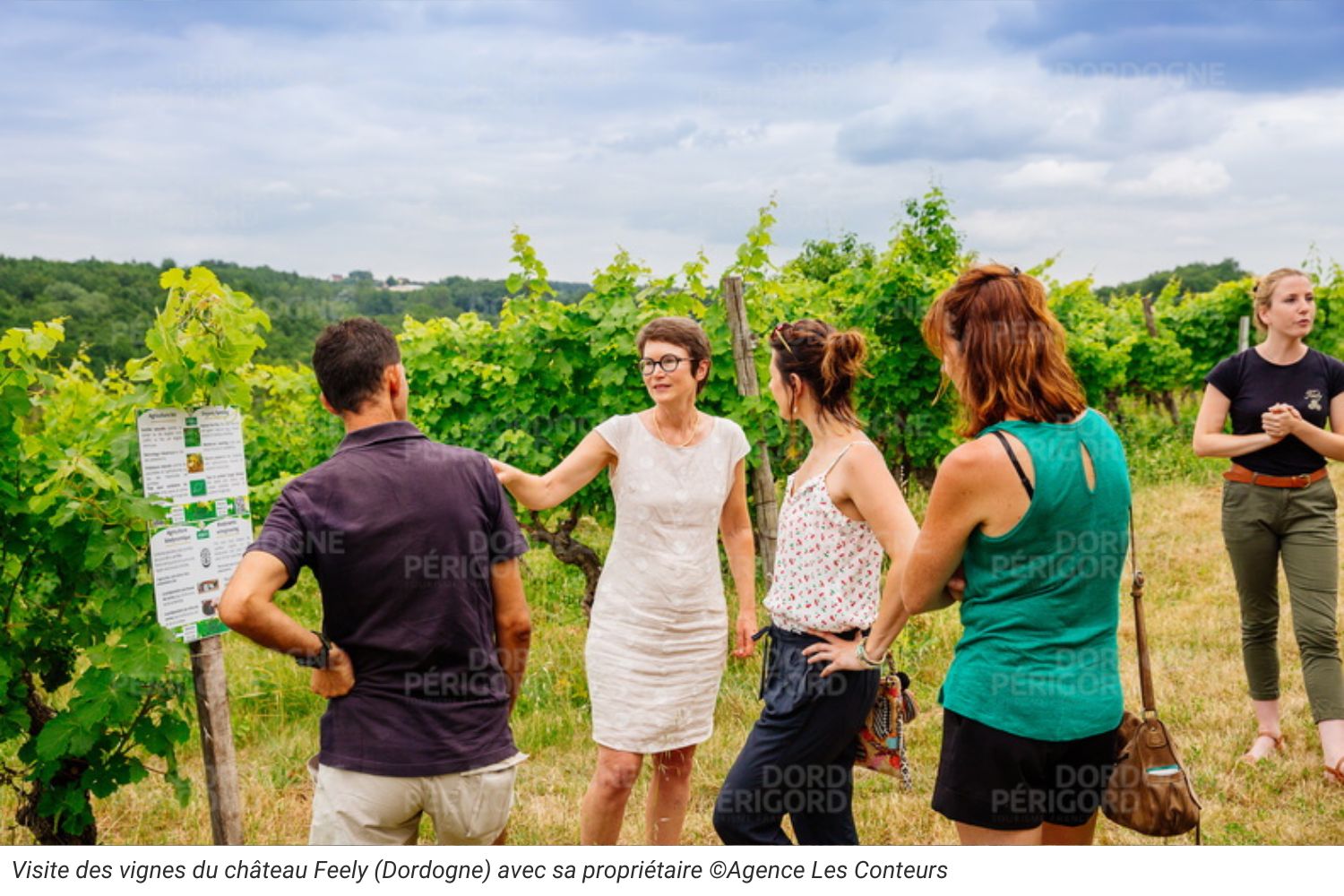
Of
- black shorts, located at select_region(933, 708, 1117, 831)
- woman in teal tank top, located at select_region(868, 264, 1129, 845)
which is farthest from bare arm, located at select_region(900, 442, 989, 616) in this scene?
black shorts, located at select_region(933, 708, 1117, 831)

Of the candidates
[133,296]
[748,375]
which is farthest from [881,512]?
[133,296]

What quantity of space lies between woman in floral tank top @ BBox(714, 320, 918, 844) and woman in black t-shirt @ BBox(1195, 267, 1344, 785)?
2.10m

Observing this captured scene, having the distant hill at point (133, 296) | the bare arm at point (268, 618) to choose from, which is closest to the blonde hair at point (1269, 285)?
the bare arm at point (268, 618)

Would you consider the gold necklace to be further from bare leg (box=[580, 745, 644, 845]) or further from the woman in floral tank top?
bare leg (box=[580, 745, 644, 845])

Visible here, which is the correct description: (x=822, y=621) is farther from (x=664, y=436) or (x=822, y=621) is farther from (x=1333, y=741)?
(x=1333, y=741)

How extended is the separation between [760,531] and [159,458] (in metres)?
3.03

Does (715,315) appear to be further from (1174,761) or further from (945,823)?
(1174,761)

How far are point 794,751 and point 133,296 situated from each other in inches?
1207

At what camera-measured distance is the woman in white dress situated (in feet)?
10.5

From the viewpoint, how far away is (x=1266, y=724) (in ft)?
14.8

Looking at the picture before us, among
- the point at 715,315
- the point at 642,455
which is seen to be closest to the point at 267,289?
the point at 715,315
